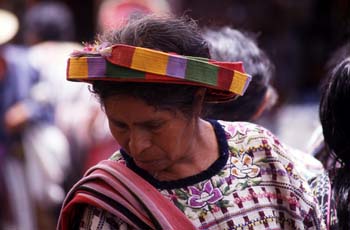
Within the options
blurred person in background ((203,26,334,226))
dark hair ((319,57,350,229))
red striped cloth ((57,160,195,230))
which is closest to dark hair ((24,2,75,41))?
blurred person in background ((203,26,334,226))

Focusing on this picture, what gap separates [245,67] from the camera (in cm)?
439

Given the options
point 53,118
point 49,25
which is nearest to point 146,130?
point 53,118

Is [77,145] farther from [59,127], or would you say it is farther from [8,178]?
[8,178]

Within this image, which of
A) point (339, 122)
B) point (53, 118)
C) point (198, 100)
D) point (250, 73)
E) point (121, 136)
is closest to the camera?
point (121, 136)

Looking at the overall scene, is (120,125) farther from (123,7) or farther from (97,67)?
(123,7)

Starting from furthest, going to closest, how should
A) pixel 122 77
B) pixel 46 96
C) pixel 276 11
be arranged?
pixel 276 11 < pixel 46 96 < pixel 122 77

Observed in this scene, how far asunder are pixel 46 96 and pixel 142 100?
15.0 ft

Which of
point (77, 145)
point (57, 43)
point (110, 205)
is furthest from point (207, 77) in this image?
point (57, 43)

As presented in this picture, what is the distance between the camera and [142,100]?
3.16 m

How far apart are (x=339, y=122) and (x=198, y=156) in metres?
0.65

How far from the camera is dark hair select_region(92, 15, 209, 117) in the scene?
317 centimetres

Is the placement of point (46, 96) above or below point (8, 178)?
above

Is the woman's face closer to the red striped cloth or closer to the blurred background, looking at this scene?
the red striped cloth

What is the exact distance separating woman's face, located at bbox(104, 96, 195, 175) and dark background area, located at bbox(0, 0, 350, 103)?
7846mm
